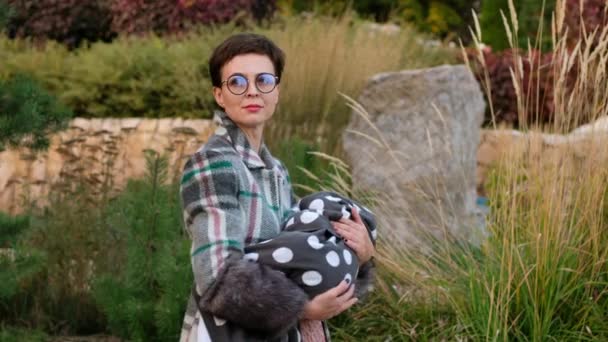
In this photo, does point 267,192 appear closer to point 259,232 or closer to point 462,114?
point 259,232

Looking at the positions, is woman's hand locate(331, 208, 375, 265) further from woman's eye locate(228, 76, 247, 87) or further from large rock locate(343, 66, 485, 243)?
large rock locate(343, 66, 485, 243)

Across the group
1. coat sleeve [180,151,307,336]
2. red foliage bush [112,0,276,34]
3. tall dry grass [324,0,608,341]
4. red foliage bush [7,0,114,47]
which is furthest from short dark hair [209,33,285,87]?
red foliage bush [7,0,114,47]

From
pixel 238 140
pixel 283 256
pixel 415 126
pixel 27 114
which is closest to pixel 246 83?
pixel 238 140

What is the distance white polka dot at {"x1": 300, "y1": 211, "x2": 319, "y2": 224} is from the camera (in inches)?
76.0

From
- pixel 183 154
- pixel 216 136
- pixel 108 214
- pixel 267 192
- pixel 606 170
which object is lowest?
pixel 183 154

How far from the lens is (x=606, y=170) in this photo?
320cm

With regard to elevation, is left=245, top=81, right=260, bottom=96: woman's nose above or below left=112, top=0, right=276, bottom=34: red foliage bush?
above

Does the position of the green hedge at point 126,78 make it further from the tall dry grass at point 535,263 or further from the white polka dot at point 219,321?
the white polka dot at point 219,321

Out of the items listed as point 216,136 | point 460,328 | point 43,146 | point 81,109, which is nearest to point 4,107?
point 43,146

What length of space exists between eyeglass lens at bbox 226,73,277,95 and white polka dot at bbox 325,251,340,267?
14.6 inches

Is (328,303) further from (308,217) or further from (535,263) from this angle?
(535,263)

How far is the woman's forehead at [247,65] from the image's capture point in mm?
1949

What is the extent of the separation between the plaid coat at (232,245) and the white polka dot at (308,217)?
2.3 inches

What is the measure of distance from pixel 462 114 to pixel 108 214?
8.57ft
